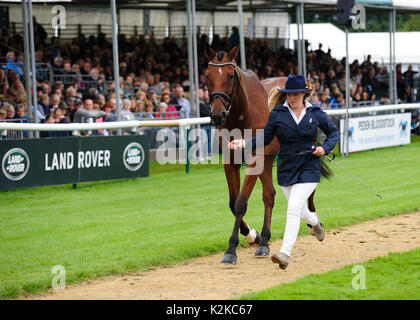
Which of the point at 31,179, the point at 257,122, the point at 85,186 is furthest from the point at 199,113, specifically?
the point at 257,122

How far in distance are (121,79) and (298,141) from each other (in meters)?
12.4

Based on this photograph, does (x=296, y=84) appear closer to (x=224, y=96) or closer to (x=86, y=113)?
(x=224, y=96)

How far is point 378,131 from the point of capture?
66.2 ft

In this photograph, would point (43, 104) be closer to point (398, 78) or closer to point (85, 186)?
point (85, 186)

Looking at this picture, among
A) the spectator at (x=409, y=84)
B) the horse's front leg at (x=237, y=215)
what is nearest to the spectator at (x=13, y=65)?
the horse's front leg at (x=237, y=215)

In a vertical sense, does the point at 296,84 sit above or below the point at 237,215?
above

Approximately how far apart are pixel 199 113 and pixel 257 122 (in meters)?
9.97

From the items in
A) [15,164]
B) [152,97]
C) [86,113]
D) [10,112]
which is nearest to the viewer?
[15,164]

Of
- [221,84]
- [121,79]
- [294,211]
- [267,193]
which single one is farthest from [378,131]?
[294,211]

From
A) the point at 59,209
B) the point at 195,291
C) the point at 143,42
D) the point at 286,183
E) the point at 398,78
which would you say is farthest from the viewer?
the point at 398,78

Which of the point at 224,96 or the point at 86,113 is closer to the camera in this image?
the point at 224,96

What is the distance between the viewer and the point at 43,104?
15.5m

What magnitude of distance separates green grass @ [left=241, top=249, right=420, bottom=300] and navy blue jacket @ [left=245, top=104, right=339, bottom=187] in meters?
0.96

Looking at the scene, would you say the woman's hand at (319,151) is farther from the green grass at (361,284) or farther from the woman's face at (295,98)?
the green grass at (361,284)
